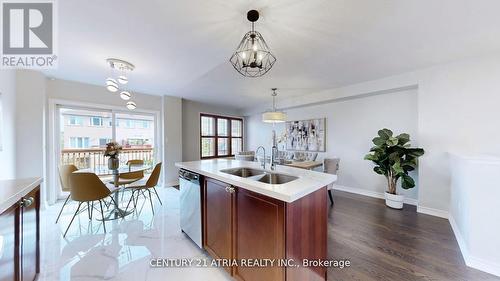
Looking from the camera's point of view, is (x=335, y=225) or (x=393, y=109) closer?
(x=335, y=225)

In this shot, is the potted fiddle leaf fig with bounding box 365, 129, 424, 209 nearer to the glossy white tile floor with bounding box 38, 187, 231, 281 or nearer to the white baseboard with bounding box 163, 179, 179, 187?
the glossy white tile floor with bounding box 38, 187, 231, 281

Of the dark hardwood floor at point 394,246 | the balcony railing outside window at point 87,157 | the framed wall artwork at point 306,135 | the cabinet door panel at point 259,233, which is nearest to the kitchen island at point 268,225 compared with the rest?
the cabinet door panel at point 259,233

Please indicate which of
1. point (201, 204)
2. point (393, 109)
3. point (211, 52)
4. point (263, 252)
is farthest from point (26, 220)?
point (393, 109)

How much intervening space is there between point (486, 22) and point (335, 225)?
286 cm

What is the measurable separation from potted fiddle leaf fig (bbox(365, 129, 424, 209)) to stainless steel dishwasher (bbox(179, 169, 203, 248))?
3.16 m

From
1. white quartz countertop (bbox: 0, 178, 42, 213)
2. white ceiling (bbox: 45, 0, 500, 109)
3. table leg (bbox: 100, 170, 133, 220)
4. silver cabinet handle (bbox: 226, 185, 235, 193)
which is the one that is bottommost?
table leg (bbox: 100, 170, 133, 220)

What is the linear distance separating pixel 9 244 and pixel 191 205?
4.36 ft

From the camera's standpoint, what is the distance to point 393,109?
3.74 metres

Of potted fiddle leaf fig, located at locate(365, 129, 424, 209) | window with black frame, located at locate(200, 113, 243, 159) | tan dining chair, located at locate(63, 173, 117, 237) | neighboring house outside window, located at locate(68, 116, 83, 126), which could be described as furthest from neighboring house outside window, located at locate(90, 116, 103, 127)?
potted fiddle leaf fig, located at locate(365, 129, 424, 209)

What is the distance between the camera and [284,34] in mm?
2047

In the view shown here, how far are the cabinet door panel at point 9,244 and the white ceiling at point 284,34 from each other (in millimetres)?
1699

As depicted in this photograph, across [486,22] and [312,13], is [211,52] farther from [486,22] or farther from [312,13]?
[486,22]

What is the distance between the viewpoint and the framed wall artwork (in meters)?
4.85

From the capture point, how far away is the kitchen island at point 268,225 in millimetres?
1204
